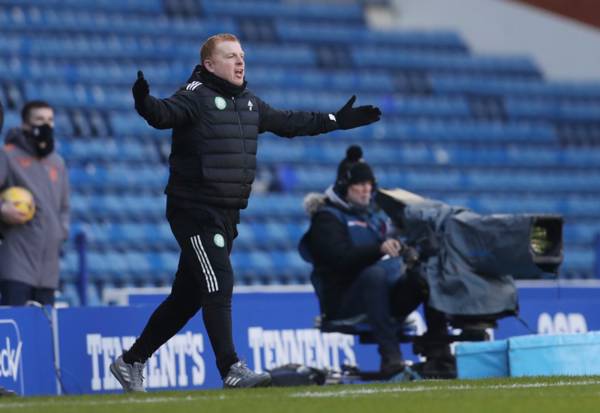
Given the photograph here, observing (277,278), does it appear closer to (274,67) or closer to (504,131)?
(274,67)

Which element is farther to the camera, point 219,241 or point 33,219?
point 33,219

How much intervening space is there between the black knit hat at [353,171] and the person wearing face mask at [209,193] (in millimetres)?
2294

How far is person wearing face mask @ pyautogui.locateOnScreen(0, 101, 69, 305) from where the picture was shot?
10.2 m

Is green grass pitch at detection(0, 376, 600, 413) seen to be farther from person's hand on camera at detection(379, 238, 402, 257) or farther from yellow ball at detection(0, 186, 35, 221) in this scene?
yellow ball at detection(0, 186, 35, 221)

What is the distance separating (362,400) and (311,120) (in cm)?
207

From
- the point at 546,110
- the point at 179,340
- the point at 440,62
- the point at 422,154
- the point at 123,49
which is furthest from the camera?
the point at 546,110

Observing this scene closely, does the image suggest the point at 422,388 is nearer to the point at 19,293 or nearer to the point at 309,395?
the point at 309,395

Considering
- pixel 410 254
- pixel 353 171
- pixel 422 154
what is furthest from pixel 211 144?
pixel 422 154

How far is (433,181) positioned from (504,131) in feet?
6.57

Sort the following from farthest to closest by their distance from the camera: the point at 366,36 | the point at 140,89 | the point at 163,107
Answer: the point at 366,36 < the point at 163,107 < the point at 140,89

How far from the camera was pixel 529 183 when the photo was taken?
2039 centimetres

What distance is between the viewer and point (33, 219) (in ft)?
34.0

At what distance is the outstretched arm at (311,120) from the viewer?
26.2 ft

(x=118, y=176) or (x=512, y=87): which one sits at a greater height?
(x=512, y=87)
